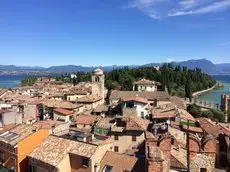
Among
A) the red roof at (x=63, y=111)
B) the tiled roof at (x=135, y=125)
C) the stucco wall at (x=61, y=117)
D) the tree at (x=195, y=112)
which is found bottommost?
the tree at (x=195, y=112)

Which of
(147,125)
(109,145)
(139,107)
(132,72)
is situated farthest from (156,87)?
(109,145)

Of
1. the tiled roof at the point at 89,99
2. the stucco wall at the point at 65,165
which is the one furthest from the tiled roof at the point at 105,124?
the tiled roof at the point at 89,99

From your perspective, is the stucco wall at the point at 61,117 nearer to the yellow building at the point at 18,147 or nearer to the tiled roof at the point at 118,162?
the yellow building at the point at 18,147

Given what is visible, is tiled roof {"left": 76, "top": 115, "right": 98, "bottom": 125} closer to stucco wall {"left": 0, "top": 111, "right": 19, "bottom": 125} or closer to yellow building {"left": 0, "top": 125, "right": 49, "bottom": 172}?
stucco wall {"left": 0, "top": 111, "right": 19, "bottom": 125}

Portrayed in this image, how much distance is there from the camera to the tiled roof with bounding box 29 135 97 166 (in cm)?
1876

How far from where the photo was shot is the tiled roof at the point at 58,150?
18759 millimetres

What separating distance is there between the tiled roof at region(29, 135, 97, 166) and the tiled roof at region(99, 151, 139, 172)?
1.30 m

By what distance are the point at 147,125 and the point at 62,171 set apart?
14.7 metres

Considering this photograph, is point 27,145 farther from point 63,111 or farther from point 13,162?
point 63,111

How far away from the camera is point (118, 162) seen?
19.3m

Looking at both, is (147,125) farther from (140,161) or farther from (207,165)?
(207,165)

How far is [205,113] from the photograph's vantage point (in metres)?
49.6

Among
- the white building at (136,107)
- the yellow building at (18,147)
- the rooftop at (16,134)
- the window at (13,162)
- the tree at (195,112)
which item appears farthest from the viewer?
the tree at (195,112)

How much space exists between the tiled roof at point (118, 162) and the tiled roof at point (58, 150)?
4.27ft
